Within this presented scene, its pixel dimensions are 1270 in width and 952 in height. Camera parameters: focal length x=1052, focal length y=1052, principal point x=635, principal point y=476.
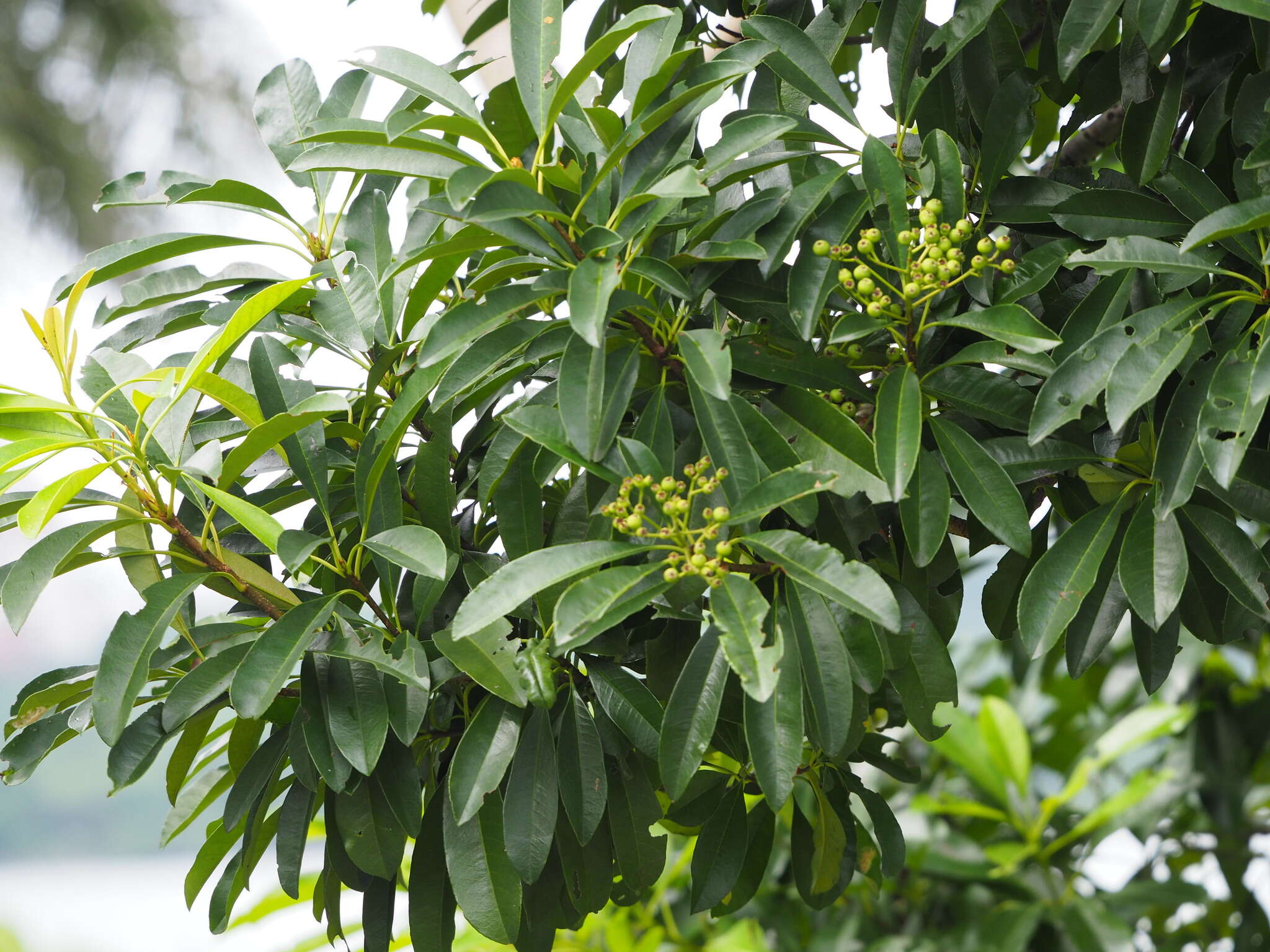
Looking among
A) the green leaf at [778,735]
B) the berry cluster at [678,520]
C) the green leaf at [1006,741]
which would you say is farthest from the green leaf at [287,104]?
the green leaf at [1006,741]

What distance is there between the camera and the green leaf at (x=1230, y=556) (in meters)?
0.60

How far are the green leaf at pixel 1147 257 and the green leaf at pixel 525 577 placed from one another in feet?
0.94

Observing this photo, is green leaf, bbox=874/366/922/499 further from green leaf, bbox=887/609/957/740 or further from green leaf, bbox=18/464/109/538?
green leaf, bbox=18/464/109/538

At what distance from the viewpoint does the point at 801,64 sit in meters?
0.67

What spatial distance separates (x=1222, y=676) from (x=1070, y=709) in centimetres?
28

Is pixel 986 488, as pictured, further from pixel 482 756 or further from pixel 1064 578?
pixel 482 756

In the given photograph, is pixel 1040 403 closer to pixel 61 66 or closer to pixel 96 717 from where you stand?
pixel 96 717

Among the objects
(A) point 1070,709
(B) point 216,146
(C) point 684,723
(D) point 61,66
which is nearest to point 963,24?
(C) point 684,723

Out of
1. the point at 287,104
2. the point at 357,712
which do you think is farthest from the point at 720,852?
the point at 287,104

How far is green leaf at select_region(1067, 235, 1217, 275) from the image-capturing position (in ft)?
1.79

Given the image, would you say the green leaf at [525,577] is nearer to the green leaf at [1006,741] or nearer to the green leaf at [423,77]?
the green leaf at [423,77]

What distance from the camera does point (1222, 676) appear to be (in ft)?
5.81

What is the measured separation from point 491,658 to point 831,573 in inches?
8.2

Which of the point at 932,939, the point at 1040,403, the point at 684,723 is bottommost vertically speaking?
the point at 932,939
